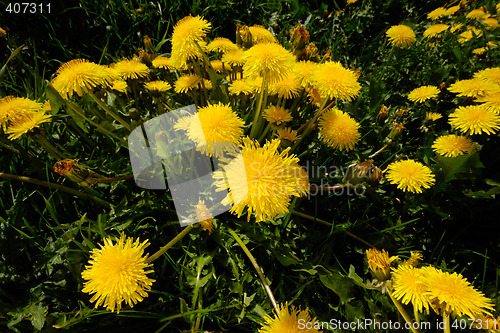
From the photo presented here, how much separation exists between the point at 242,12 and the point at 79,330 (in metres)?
2.69

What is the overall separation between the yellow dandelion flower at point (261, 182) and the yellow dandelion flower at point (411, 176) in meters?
0.60

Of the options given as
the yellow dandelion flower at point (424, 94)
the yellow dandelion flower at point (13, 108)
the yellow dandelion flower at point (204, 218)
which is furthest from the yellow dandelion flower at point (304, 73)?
the yellow dandelion flower at point (13, 108)

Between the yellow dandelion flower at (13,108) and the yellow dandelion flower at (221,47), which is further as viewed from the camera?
the yellow dandelion flower at (221,47)

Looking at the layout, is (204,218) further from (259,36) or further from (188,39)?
(259,36)

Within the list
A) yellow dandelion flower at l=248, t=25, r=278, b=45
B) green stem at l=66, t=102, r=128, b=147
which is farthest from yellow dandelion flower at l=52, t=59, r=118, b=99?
yellow dandelion flower at l=248, t=25, r=278, b=45

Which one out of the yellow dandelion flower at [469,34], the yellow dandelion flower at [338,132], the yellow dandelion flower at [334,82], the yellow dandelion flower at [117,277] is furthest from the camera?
the yellow dandelion flower at [469,34]

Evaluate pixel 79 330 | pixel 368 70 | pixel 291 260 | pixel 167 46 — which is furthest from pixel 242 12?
pixel 79 330

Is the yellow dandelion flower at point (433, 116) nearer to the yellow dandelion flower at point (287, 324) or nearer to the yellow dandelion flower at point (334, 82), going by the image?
the yellow dandelion flower at point (334, 82)

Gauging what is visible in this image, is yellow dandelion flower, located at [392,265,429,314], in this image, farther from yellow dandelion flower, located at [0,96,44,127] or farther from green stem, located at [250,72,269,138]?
yellow dandelion flower, located at [0,96,44,127]

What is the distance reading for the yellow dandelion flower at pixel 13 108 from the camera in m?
1.07

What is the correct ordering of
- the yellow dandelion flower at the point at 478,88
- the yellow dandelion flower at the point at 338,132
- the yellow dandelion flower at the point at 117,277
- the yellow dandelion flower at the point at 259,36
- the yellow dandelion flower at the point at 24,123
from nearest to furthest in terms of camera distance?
the yellow dandelion flower at the point at 117,277 → the yellow dandelion flower at the point at 24,123 → the yellow dandelion flower at the point at 338,132 → the yellow dandelion flower at the point at 478,88 → the yellow dandelion flower at the point at 259,36

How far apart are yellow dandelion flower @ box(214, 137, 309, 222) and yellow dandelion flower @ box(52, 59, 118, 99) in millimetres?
663

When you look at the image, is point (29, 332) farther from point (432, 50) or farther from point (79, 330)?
point (432, 50)

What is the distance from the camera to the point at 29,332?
39.8 inches
